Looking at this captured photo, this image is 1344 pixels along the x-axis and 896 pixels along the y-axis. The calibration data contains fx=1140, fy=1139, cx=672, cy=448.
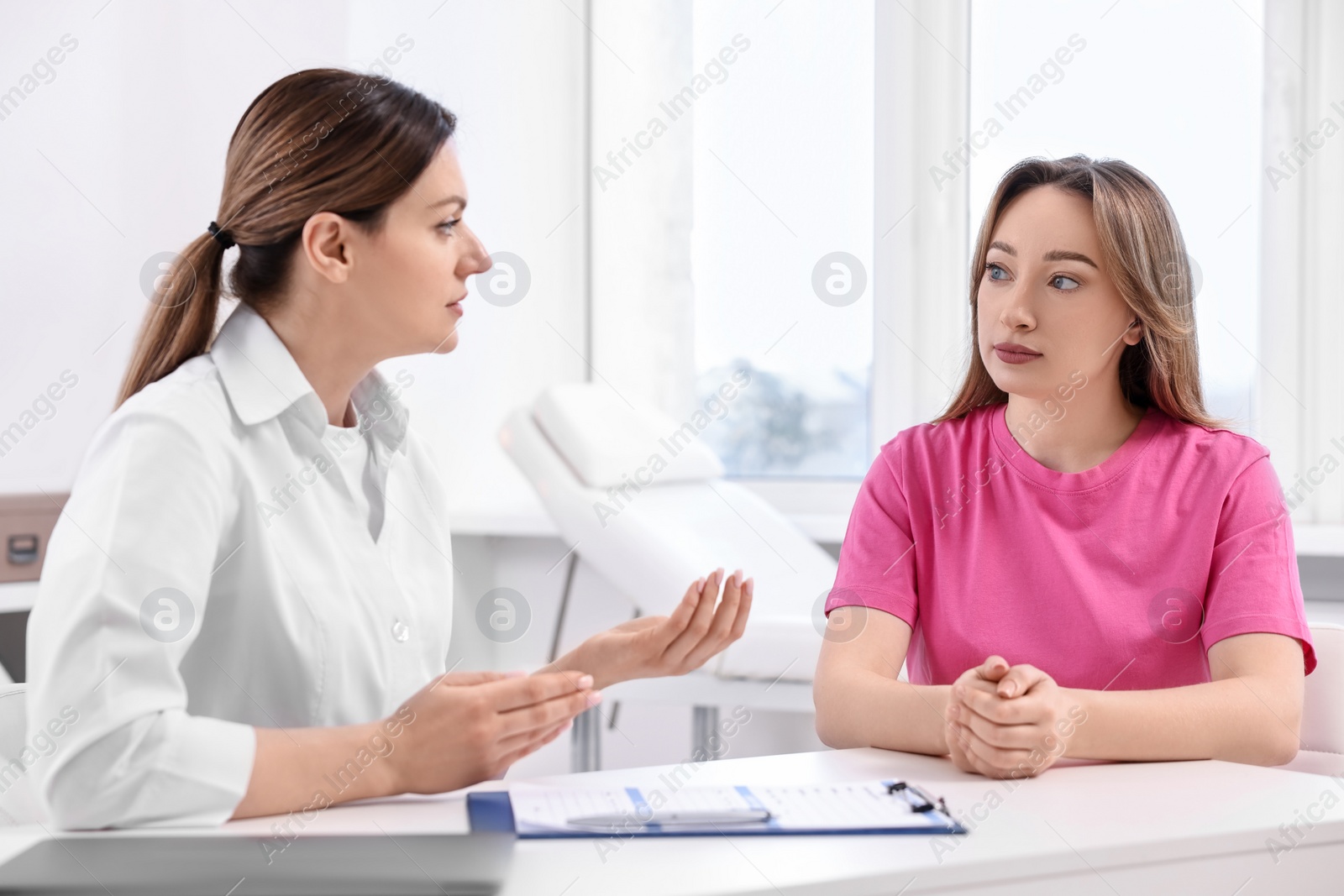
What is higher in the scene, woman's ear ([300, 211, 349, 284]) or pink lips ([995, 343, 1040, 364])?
woman's ear ([300, 211, 349, 284])

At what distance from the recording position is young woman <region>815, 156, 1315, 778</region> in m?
1.20

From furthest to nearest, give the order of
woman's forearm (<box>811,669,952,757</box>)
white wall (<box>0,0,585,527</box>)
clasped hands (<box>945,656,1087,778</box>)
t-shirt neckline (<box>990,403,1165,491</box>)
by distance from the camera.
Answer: white wall (<box>0,0,585,527</box>) → t-shirt neckline (<box>990,403,1165,491</box>) → woman's forearm (<box>811,669,952,757</box>) → clasped hands (<box>945,656,1087,778</box>)

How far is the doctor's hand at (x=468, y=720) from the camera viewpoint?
88 centimetres

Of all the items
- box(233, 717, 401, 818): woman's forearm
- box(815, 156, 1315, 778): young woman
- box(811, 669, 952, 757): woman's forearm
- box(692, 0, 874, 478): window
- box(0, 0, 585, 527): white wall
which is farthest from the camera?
box(692, 0, 874, 478): window

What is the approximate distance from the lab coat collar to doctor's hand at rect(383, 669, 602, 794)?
1.04ft

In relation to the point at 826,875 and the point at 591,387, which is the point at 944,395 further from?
the point at 826,875

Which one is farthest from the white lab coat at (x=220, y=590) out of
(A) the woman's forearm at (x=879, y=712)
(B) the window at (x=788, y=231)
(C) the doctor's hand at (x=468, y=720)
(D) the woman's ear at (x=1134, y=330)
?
(B) the window at (x=788, y=231)

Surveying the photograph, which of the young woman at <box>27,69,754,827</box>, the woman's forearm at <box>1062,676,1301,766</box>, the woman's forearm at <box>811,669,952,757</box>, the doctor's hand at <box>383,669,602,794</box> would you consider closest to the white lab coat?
the young woman at <box>27,69,754,827</box>

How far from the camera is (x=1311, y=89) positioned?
256cm

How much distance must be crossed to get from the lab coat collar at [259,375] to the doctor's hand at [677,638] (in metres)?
0.35

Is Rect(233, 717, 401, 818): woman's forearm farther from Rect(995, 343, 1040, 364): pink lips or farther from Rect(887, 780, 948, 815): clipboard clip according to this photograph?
Rect(995, 343, 1040, 364): pink lips

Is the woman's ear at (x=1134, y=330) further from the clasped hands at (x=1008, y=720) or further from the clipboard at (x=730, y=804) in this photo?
the clipboard at (x=730, y=804)

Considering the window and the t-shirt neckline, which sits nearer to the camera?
the t-shirt neckline

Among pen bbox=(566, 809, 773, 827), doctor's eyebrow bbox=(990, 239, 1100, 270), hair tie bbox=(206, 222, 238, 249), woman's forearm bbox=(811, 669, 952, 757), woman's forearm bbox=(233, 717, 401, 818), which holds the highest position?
hair tie bbox=(206, 222, 238, 249)
